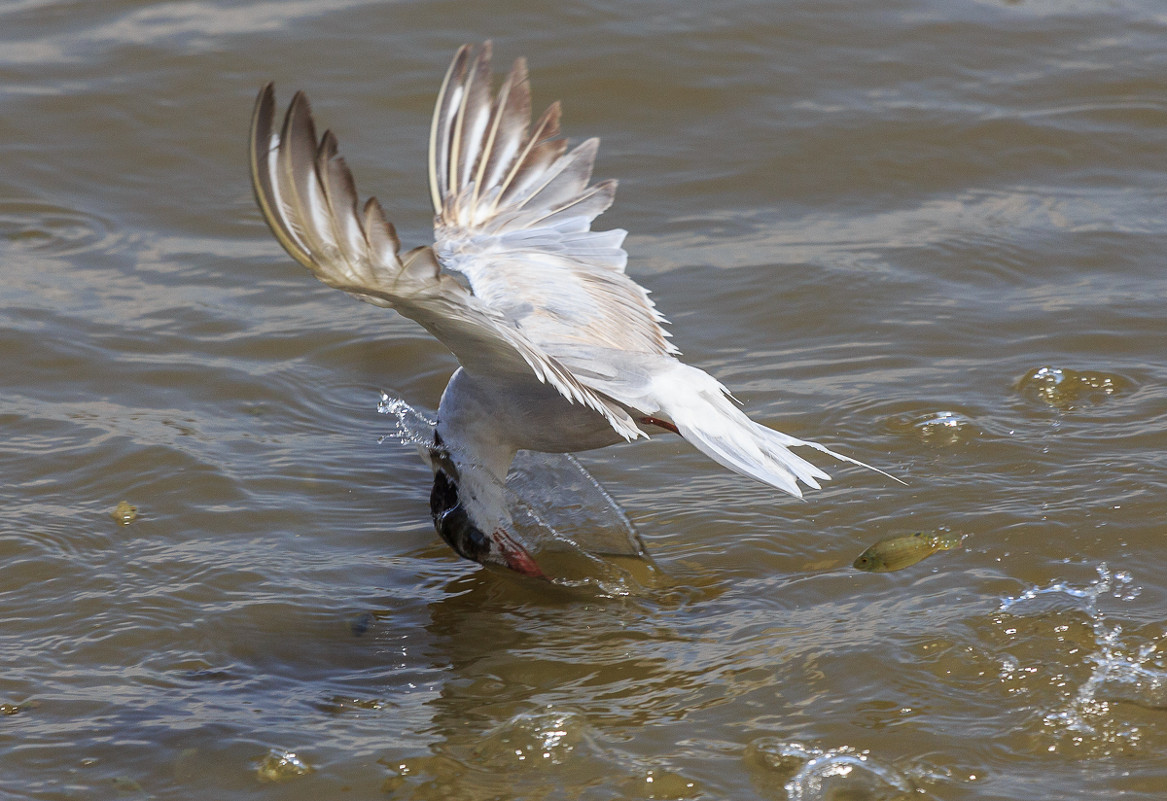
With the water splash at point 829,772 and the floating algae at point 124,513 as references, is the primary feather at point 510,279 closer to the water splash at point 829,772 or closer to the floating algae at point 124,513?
the water splash at point 829,772

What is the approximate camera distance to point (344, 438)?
5672 millimetres

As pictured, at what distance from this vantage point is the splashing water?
139 inches

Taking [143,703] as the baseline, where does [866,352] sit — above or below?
above

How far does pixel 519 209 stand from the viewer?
548cm

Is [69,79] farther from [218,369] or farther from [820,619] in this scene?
[820,619]

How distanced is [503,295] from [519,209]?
810 millimetres

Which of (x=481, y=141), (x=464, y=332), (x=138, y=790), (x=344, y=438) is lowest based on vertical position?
(x=138, y=790)

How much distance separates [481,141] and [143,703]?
8.52 feet

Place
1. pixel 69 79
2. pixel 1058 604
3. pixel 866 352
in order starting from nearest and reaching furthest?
pixel 1058 604 → pixel 866 352 → pixel 69 79

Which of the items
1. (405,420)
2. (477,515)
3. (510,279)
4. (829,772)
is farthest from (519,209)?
(829,772)

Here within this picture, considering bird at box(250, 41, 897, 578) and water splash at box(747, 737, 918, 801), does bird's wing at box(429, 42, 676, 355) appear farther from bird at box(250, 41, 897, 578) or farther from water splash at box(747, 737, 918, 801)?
water splash at box(747, 737, 918, 801)

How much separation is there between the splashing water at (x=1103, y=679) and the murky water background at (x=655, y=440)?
0.04ft

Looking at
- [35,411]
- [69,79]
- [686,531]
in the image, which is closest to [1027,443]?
[686,531]

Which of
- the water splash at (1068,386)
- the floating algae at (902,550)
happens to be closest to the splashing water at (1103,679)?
the floating algae at (902,550)
